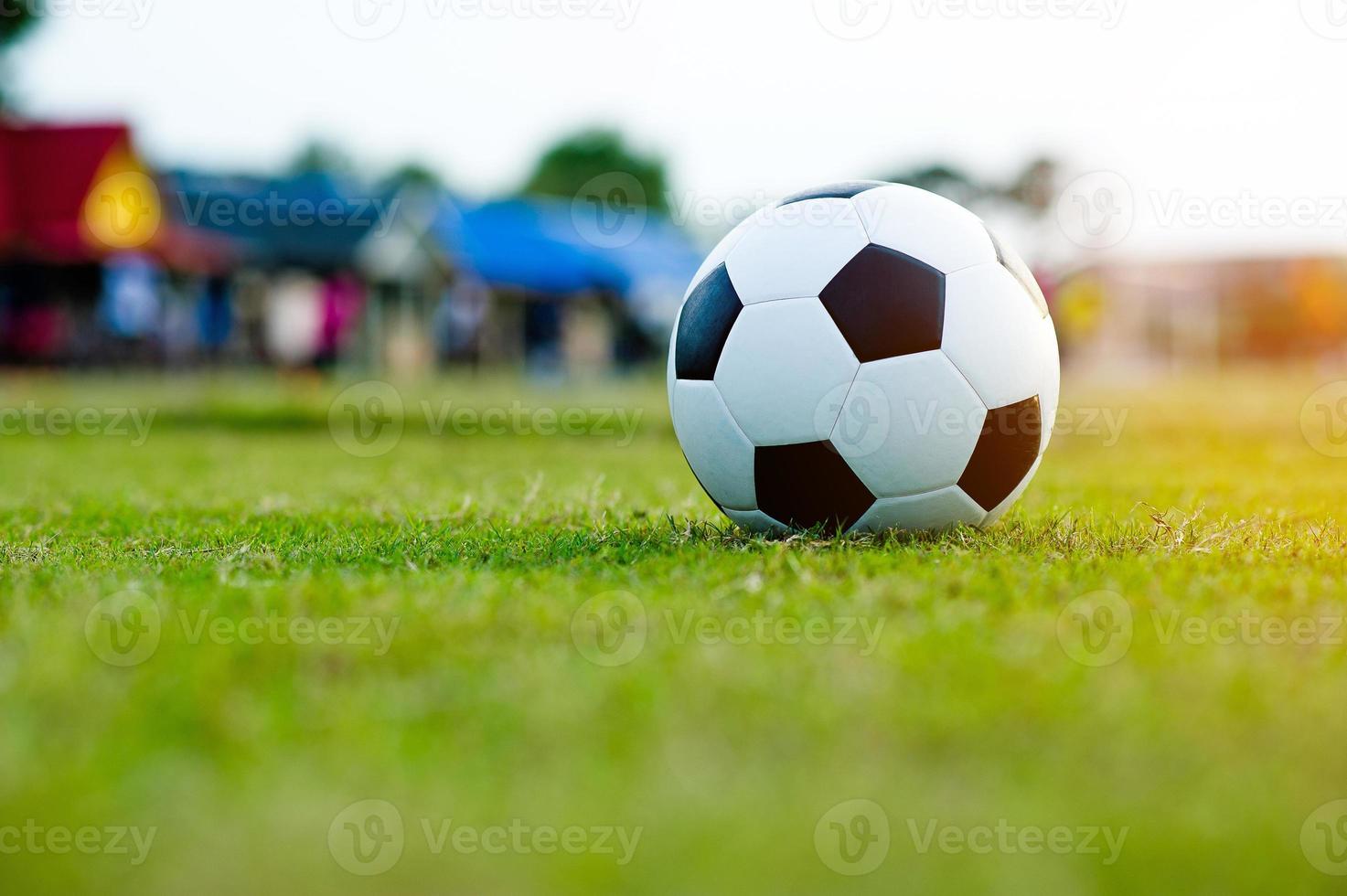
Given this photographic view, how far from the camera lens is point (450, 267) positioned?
2964 cm

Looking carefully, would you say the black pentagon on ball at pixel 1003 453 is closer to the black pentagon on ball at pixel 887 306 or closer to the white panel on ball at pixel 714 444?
the black pentagon on ball at pixel 887 306

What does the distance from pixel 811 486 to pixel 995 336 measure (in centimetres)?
81

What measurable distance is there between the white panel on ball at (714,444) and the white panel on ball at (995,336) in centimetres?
78

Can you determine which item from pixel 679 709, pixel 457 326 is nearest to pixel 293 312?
pixel 457 326

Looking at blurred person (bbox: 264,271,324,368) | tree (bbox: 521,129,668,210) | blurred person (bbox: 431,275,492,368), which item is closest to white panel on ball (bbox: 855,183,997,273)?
blurred person (bbox: 264,271,324,368)

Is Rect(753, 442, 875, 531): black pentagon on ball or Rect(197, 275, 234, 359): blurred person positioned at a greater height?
Rect(753, 442, 875, 531): black pentagon on ball

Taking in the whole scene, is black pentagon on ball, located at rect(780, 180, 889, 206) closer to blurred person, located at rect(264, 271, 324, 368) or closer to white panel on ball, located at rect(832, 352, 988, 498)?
white panel on ball, located at rect(832, 352, 988, 498)

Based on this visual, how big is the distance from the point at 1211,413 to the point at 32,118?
79.5 ft

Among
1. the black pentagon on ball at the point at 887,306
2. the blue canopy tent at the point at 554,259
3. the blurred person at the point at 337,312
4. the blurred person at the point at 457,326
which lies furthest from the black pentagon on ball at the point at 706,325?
the blurred person at the point at 457,326

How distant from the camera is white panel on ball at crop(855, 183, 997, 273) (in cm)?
385

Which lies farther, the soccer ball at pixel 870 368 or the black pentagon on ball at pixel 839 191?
the black pentagon on ball at pixel 839 191

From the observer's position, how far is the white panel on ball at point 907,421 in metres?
3.73

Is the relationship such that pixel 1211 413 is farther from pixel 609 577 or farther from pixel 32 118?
pixel 32 118

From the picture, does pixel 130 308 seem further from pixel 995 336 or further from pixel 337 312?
pixel 995 336
